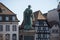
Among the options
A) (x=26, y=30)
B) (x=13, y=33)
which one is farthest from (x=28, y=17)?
(x=13, y=33)

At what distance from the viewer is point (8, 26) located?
57.4m

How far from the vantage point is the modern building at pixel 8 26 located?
57062 millimetres

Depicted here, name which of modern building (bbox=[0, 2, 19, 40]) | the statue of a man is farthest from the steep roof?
the statue of a man

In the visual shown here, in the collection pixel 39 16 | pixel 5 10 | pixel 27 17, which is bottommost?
pixel 27 17

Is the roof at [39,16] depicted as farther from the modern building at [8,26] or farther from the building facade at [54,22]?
the modern building at [8,26]

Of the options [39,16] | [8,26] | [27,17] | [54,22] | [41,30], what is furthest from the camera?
[54,22]

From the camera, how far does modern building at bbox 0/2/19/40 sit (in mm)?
57062

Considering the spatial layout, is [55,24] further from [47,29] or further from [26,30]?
[26,30]

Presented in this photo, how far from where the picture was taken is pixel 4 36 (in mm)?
57000

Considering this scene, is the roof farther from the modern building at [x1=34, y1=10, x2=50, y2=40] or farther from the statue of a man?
the statue of a man

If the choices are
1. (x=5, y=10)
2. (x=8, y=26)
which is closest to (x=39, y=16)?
(x=5, y=10)

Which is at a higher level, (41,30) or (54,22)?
(54,22)

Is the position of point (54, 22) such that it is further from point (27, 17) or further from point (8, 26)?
point (27, 17)

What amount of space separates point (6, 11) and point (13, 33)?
543 cm
